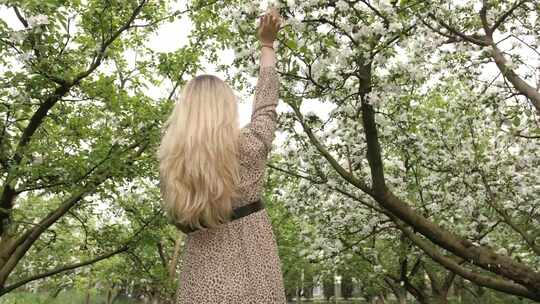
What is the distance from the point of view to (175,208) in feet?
7.77

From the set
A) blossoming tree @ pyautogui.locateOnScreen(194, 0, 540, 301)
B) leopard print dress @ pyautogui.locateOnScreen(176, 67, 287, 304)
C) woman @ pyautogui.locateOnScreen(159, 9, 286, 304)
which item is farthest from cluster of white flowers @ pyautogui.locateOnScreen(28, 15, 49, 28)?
leopard print dress @ pyautogui.locateOnScreen(176, 67, 287, 304)

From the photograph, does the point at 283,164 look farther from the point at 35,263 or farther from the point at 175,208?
the point at 35,263

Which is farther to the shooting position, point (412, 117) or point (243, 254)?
point (412, 117)

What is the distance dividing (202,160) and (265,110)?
1.33 ft

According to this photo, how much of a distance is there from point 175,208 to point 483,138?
36.3 ft

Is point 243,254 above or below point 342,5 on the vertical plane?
below

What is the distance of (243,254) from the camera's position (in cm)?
234

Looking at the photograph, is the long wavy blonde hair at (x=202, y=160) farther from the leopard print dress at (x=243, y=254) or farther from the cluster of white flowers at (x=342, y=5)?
the cluster of white flowers at (x=342, y=5)

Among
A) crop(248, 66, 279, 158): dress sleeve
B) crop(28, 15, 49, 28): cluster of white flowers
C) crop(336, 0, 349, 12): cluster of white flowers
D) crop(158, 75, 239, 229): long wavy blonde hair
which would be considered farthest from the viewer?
crop(28, 15, 49, 28): cluster of white flowers

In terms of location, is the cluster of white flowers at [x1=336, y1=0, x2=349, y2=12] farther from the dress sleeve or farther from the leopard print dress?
the leopard print dress

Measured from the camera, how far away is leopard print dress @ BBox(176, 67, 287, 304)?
90.7 inches

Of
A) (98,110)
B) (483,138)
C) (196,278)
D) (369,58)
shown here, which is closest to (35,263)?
(98,110)

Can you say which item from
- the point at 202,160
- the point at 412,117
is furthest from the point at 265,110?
the point at 412,117

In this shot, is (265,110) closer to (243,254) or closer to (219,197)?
(219,197)
